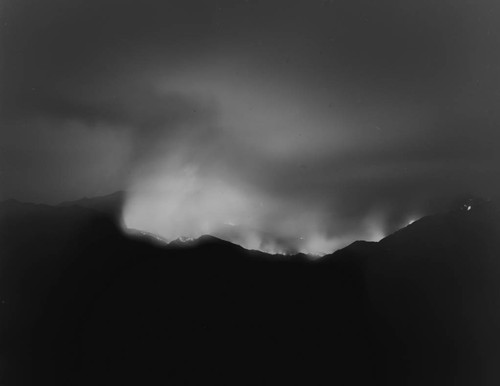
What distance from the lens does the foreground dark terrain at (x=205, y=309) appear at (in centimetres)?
92

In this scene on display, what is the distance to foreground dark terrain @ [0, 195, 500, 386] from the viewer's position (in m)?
0.92

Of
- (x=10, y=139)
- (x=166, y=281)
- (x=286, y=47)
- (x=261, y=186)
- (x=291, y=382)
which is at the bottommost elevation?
(x=291, y=382)

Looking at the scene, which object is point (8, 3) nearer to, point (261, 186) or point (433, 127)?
point (261, 186)

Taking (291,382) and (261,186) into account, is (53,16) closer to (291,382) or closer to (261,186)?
(261,186)

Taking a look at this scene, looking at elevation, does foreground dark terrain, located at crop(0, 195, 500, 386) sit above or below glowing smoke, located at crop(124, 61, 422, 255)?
below

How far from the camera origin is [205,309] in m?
0.93

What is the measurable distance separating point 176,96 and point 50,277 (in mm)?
389

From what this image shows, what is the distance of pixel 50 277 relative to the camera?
0.94m

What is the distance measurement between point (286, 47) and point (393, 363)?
60 cm

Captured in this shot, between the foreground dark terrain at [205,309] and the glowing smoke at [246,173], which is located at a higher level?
the glowing smoke at [246,173]

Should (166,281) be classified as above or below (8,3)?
below

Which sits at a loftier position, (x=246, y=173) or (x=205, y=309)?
(x=246, y=173)

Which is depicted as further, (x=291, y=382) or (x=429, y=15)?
(x=429, y=15)

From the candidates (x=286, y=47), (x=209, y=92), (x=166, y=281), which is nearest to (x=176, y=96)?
(x=209, y=92)
